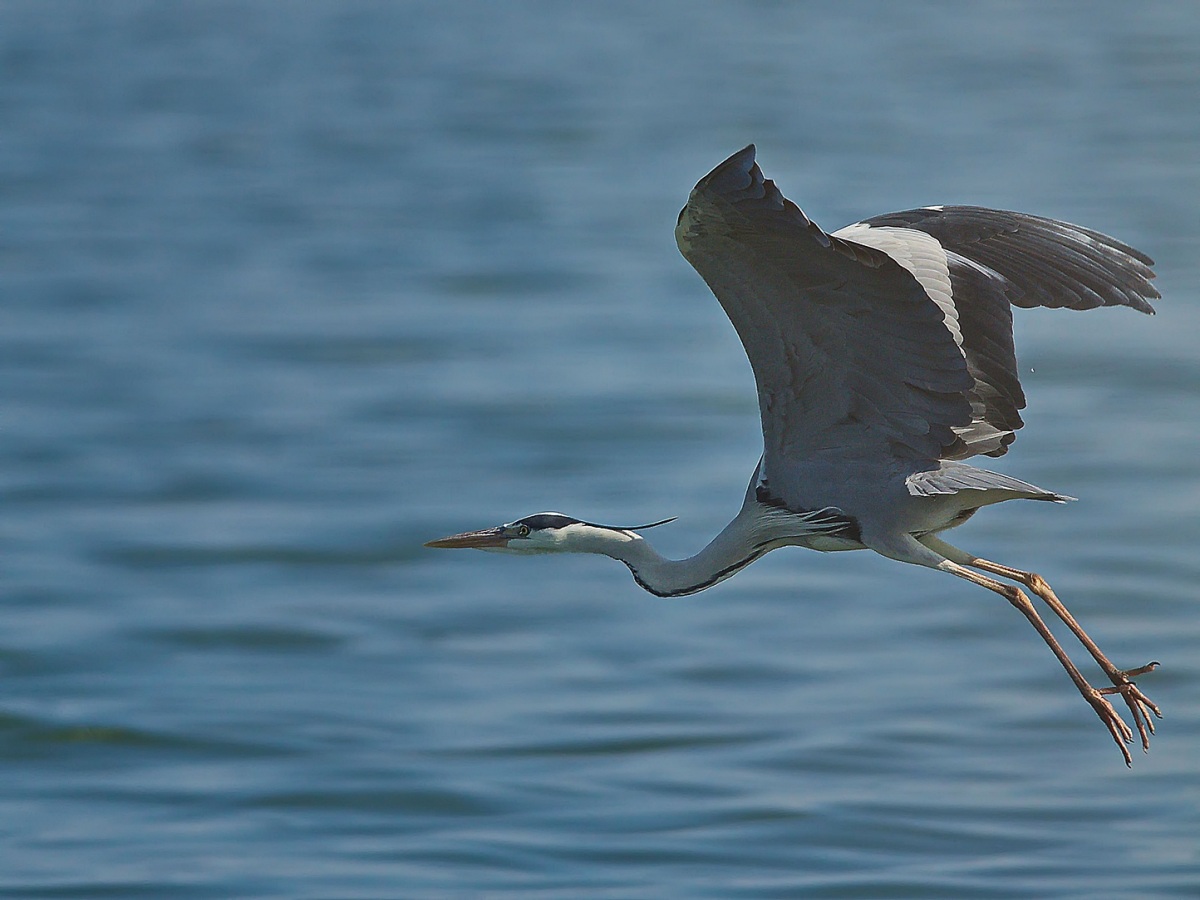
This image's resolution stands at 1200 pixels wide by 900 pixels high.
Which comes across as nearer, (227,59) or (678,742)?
(678,742)

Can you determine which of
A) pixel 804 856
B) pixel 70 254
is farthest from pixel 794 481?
pixel 70 254

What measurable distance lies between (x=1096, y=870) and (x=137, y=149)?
18609 millimetres

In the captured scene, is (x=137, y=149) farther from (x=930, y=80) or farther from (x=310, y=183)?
(x=930, y=80)

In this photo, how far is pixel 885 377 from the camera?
7.61 meters

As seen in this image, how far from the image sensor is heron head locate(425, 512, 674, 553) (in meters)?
8.38

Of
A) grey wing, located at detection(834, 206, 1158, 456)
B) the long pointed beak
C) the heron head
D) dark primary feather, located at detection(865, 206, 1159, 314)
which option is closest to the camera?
grey wing, located at detection(834, 206, 1158, 456)

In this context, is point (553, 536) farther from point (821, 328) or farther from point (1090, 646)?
point (1090, 646)

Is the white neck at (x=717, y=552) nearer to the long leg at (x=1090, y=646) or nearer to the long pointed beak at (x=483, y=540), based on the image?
the long pointed beak at (x=483, y=540)

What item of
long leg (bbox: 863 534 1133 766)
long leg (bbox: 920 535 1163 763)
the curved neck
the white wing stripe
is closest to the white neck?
the curved neck

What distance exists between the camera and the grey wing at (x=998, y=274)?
8000mm

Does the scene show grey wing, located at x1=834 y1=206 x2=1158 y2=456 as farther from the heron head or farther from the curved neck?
the heron head

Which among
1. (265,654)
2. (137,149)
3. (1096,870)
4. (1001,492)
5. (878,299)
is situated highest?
(137,149)

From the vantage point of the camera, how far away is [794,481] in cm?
798

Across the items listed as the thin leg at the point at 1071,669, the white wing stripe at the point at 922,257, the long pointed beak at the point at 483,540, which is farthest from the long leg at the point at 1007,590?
the long pointed beak at the point at 483,540
